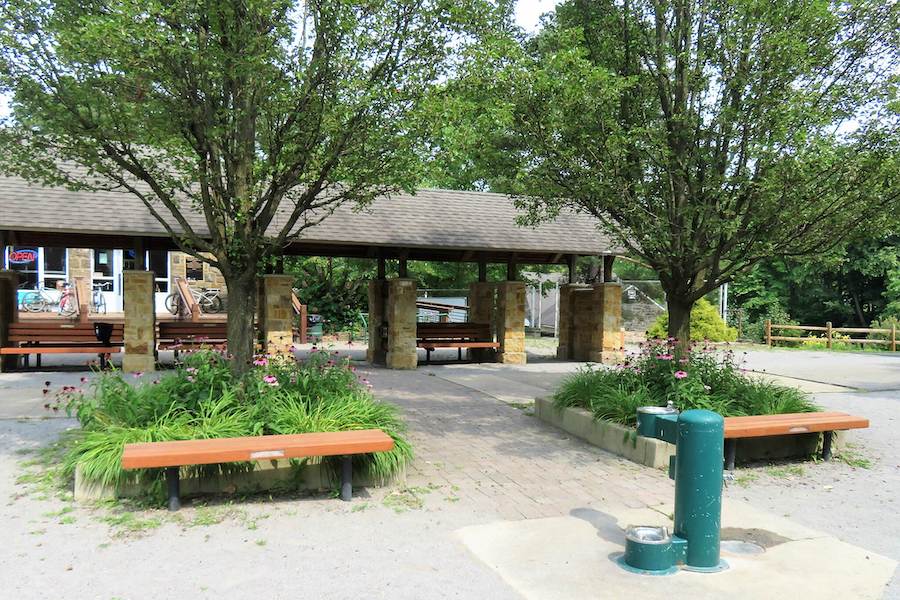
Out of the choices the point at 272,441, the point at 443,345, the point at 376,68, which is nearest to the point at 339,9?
the point at 376,68

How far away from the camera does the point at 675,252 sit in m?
7.95

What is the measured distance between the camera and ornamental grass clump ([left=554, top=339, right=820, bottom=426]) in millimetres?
7445

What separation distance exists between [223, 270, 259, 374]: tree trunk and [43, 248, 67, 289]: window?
17674mm

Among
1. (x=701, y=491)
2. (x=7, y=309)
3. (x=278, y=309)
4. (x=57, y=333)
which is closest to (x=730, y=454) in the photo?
(x=701, y=491)

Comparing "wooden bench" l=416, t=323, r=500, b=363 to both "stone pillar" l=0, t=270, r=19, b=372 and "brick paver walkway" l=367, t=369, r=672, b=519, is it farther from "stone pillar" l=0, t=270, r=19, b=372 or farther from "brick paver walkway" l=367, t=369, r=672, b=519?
"stone pillar" l=0, t=270, r=19, b=372

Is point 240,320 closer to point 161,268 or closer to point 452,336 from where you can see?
point 452,336

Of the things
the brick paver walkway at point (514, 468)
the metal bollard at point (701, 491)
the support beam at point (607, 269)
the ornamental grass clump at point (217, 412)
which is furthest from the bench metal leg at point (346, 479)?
the support beam at point (607, 269)

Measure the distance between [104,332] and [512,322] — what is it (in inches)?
328

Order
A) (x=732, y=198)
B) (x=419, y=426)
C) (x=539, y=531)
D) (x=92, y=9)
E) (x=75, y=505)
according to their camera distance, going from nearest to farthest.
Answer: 1. (x=539, y=531)
2. (x=75, y=505)
3. (x=92, y=9)
4. (x=732, y=198)
5. (x=419, y=426)

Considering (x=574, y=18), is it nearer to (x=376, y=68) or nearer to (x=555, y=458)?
(x=376, y=68)

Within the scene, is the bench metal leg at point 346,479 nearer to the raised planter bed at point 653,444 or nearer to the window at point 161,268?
the raised planter bed at point 653,444

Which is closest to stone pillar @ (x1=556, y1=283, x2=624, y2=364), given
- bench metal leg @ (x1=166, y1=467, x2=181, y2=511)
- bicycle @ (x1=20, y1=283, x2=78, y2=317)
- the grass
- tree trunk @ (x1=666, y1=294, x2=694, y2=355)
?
tree trunk @ (x1=666, y1=294, x2=694, y2=355)

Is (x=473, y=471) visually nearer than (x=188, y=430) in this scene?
No

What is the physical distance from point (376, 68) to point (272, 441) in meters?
3.54
